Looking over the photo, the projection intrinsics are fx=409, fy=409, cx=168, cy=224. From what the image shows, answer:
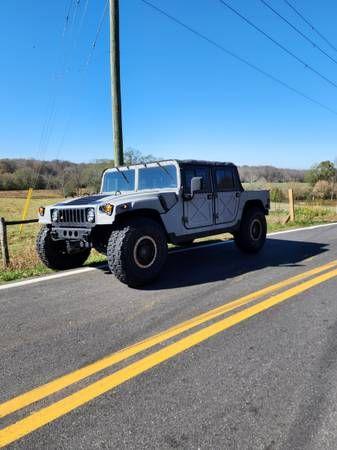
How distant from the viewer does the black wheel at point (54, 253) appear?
267 inches

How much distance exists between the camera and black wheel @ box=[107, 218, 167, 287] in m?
5.54

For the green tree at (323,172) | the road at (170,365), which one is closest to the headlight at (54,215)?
the road at (170,365)

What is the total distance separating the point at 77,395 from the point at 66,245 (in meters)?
4.30

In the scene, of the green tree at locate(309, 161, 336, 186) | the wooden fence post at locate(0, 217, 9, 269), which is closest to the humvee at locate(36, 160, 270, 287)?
the wooden fence post at locate(0, 217, 9, 269)

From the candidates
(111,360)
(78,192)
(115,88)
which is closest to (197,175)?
(115,88)

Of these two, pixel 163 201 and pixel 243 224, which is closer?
pixel 163 201

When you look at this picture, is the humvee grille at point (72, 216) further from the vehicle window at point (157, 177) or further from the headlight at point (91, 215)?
the vehicle window at point (157, 177)

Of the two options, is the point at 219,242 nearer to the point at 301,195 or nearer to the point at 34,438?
the point at 34,438

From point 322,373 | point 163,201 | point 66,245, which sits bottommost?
point 322,373

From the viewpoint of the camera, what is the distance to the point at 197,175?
23.6ft

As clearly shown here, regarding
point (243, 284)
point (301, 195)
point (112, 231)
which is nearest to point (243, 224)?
point (243, 284)

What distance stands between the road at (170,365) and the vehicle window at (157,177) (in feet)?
6.16

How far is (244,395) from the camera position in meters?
2.79

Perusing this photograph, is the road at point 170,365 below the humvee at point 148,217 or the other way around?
below
